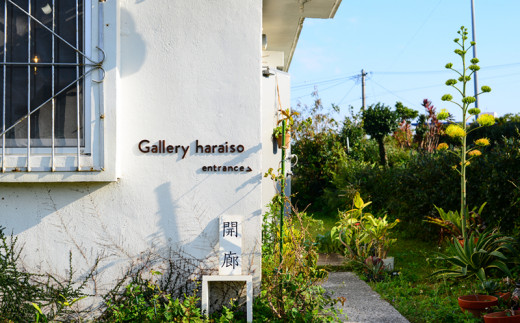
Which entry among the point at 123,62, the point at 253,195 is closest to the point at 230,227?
the point at 253,195

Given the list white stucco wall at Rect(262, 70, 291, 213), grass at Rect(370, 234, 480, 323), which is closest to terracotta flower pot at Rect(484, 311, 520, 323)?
grass at Rect(370, 234, 480, 323)

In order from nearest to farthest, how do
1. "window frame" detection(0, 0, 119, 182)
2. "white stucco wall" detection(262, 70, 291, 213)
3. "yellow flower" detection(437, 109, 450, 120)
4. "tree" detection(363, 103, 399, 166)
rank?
"window frame" detection(0, 0, 119, 182), "yellow flower" detection(437, 109, 450, 120), "white stucco wall" detection(262, 70, 291, 213), "tree" detection(363, 103, 399, 166)

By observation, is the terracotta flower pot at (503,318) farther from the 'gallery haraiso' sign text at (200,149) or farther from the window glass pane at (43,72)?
the window glass pane at (43,72)

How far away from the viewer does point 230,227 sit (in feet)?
13.9

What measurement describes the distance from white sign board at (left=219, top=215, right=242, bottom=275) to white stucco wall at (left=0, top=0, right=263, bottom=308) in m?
0.07

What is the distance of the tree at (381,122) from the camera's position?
14.1m

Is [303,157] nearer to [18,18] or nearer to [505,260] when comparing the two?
→ [505,260]

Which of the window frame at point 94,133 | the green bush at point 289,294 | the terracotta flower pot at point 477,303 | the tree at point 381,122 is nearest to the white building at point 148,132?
the window frame at point 94,133

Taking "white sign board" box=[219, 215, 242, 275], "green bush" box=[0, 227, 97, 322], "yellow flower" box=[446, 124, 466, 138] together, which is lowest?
"green bush" box=[0, 227, 97, 322]

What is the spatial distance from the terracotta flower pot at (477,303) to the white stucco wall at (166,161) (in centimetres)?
193

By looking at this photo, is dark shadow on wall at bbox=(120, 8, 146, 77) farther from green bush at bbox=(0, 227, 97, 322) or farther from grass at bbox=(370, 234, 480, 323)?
grass at bbox=(370, 234, 480, 323)

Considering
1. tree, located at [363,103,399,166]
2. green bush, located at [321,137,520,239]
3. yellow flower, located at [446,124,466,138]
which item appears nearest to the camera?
yellow flower, located at [446,124,466,138]

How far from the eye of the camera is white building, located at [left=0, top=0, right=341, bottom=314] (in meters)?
4.22

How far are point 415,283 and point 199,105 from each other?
3.54 meters
